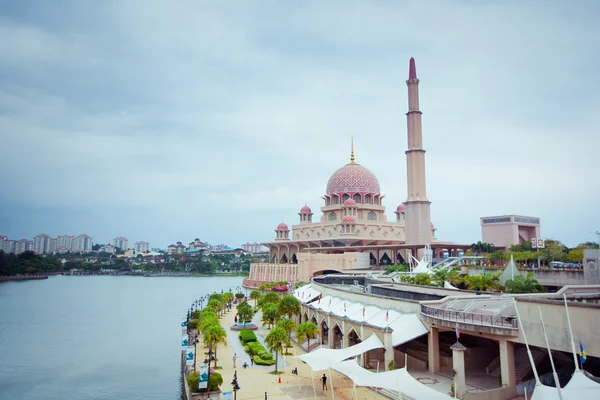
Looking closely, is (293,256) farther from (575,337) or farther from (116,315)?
(575,337)

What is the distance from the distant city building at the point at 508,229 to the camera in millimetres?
61625

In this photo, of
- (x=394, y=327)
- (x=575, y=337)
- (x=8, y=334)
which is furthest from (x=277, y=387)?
(x=8, y=334)

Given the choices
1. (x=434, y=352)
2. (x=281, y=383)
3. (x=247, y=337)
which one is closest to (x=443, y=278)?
(x=434, y=352)

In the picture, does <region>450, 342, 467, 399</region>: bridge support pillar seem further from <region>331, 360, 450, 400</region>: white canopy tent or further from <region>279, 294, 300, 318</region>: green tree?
<region>279, 294, 300, 318</region>: green tree

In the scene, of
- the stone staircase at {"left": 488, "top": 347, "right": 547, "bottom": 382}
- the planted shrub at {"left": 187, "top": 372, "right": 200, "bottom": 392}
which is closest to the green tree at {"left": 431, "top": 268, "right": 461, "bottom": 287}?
the stone staircase at {"left": 488, "top": 347, "right": 547, "bottom": 382}

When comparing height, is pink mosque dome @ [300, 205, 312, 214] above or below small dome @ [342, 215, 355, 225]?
above

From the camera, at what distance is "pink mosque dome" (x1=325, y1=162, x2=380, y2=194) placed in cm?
7819

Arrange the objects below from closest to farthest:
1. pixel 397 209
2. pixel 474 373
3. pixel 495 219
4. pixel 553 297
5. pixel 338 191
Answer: pixel 553 297 → pixel 474 373 → pixel 495 219 → pixel 338 191 → pixel 397 209

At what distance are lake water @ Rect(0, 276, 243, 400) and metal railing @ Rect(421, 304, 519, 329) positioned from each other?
15127 millimetres

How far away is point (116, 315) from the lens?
185 ft

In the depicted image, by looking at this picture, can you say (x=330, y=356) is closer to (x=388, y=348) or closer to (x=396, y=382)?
(x=388, y=348)

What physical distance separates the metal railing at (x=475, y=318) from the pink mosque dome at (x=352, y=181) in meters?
57.4

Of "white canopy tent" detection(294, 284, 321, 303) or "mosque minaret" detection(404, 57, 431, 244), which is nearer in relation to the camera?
"white canopy tent" detection(294, 284, 321, 303)

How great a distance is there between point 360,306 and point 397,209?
59.8 meters
